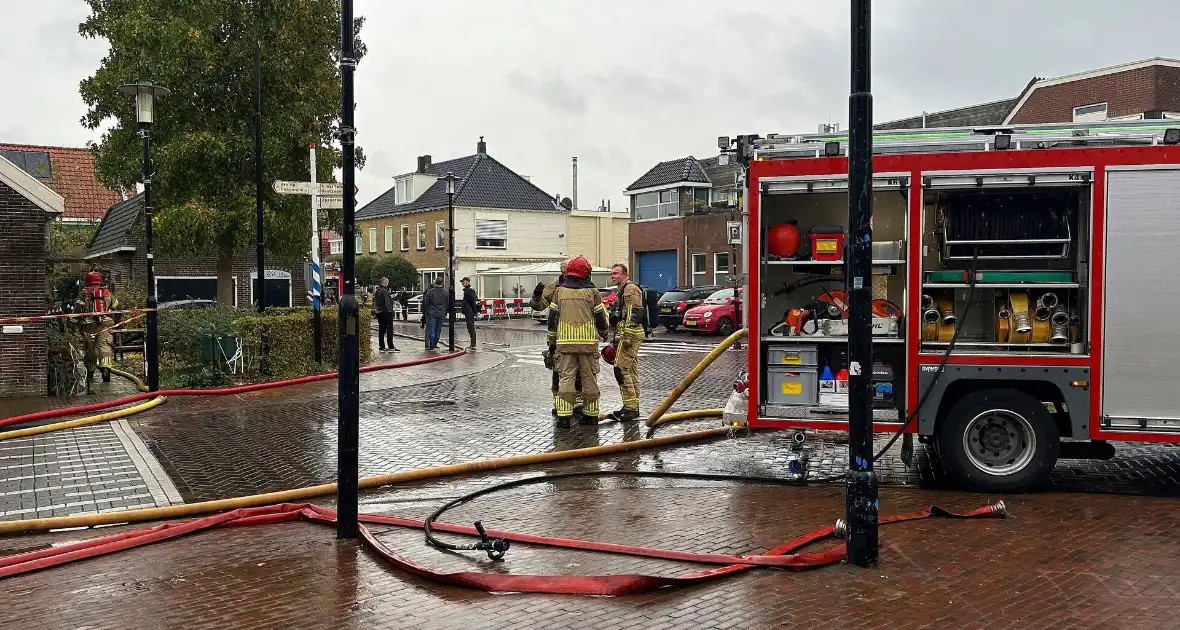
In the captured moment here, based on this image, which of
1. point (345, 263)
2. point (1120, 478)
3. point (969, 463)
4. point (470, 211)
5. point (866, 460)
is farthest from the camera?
point (470, 211)

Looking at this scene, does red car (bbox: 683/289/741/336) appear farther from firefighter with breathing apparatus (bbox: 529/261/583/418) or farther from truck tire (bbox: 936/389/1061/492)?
truck tire (bbox: 936/389/1061/492)

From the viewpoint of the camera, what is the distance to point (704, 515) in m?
6.80

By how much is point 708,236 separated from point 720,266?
1549 mm

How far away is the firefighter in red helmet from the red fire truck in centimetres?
1057

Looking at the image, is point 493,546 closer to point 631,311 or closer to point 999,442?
point 999,442

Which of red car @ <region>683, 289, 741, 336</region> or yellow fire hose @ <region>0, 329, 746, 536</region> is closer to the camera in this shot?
yellow fire hose @ <region>0, 329, 746, 536</region>

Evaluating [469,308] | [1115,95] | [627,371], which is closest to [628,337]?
[627,371]

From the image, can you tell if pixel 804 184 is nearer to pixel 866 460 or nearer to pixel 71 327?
pixel 866 460

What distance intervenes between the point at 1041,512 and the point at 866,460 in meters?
2.12

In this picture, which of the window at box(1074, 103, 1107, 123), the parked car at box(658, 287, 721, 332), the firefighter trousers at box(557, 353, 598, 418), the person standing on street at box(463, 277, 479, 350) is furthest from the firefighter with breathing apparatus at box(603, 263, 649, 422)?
the window at box(1074, 103, 1107, 123)

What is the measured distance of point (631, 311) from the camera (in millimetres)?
11055

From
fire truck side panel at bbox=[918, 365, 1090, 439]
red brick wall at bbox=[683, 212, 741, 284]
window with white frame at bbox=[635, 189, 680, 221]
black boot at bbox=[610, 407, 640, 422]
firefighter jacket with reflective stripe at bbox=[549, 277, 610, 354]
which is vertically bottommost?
black boot at bbox=[610, 407, 640, 422]

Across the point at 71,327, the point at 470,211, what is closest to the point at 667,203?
the point at 470,211

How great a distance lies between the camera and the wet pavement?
4.82 meters
